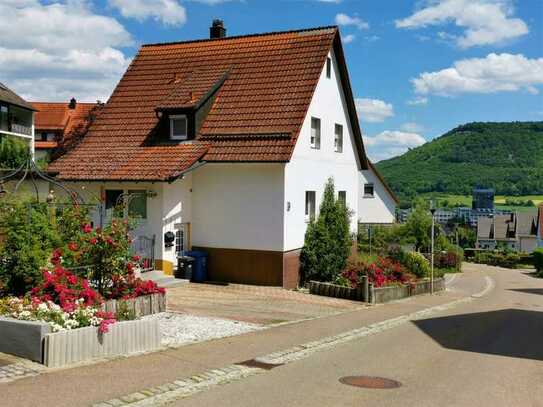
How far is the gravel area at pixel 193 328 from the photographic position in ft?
42.3

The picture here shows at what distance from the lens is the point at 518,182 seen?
A: 6152 inches

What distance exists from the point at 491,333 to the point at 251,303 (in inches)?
261

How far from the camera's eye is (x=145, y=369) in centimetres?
1024

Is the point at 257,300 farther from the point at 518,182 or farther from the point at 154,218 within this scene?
the point at 518,182

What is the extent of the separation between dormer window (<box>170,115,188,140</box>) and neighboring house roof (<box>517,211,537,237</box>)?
9164cm

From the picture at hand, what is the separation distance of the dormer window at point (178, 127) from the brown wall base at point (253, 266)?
430 cm

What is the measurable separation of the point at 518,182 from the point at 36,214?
156827 millimetres

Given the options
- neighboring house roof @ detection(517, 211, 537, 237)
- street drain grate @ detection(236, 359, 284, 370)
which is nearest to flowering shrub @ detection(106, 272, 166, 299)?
street drain grate @ detection(236, 359, 284, 370)

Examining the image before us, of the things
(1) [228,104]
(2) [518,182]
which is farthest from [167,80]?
(2) [518,182]

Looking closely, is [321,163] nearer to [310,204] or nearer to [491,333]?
[310,204]

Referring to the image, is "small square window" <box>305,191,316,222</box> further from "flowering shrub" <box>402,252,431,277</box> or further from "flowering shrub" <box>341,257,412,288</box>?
"flowering shrub" <box>402,252,431,277</box>

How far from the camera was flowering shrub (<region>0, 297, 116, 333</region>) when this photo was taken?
10648mm

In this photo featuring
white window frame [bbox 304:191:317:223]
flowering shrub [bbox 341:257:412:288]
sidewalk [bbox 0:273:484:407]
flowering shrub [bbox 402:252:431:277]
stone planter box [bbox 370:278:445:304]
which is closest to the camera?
sidewalk [bbox 0:273:484:407]

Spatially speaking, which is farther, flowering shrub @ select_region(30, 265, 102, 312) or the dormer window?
the dormer window
